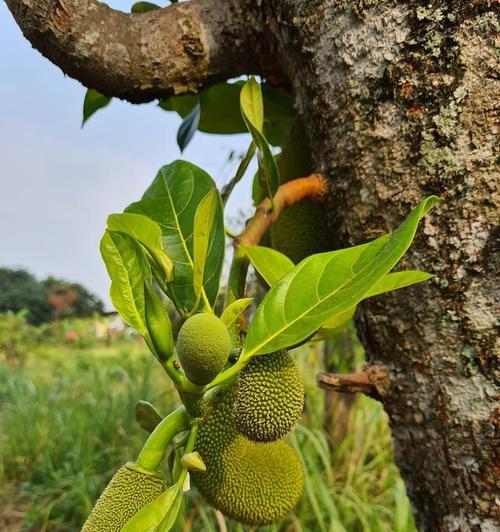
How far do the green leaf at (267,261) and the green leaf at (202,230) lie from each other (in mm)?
Answer: 50

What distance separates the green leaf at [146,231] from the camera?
476 mm

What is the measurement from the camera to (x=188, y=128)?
86 cm

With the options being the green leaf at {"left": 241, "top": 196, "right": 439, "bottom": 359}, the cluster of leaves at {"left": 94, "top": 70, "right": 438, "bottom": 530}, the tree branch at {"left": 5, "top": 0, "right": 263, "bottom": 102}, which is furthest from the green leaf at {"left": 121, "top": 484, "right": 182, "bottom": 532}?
the tree branch at {"left": 5, "top": 0, "right": 263, "bottom": 102}

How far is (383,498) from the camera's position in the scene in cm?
266

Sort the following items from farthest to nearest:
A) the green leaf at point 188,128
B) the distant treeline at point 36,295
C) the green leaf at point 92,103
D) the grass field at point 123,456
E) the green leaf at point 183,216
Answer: the distant treeline at point 36,295 → the grass field at point 123,456 → the green leaf at point 92,103 → the green leaf at point 188,128 → the green leaf at point 183,216

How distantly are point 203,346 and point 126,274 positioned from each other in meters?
0.12

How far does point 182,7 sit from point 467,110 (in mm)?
394

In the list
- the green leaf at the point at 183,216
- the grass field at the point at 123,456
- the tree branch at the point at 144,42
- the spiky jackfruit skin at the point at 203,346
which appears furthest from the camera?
the grass field at the point at 123,456

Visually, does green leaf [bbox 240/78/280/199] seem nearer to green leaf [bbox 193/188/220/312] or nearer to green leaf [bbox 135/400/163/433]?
green leaf [bbox 193/188/220/312]

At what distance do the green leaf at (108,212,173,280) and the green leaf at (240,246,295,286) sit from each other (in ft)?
0.24

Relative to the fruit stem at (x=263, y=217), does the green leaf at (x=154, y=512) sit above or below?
below

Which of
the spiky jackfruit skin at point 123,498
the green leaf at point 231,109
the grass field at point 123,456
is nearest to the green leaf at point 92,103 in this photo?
the green leaf at point 231,109

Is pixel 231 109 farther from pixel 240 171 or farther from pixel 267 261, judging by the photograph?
pixel 267 261

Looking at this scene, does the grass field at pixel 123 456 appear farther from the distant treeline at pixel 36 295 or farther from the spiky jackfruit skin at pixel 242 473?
the distant treeline at pixel 36 295
